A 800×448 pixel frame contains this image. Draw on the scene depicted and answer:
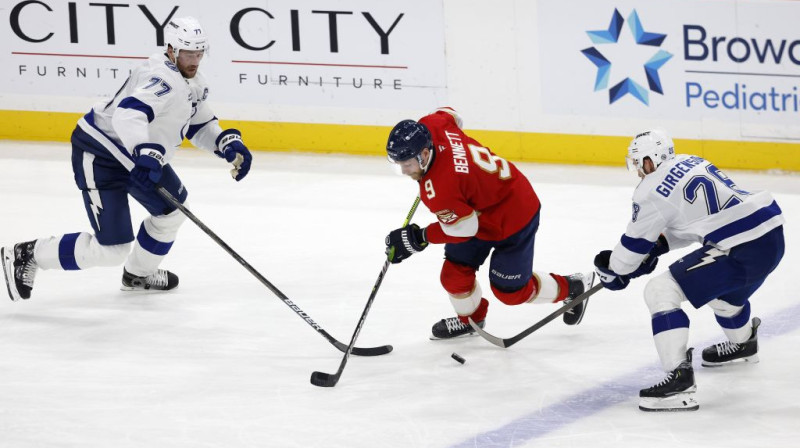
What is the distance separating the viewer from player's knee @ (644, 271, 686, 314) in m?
3.65

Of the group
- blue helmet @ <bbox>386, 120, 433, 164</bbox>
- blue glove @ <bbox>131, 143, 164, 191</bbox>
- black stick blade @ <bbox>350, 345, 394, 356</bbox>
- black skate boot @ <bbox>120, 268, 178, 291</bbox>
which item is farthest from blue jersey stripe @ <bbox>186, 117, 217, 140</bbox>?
blue helmet @ <bbox>386, 120, 433, 164</bbox>

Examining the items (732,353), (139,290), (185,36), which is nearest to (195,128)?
(185,36)

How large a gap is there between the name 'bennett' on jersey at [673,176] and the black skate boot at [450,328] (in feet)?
3.55

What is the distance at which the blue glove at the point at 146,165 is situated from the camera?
173 inches

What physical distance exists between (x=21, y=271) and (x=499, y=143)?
12.1 feet

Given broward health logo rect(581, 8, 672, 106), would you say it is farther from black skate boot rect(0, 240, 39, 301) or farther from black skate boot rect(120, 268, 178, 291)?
black skate boot rect(0, 240, 39, 301)

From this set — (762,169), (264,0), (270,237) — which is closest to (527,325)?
(270,237)

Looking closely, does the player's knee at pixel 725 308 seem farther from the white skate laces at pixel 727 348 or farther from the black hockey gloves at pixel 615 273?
the black hockey gloves at pixel 615 273

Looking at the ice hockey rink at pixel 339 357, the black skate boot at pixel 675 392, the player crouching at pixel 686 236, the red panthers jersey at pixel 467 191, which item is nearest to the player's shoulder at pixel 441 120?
the red panthers jersey at pixel 467 191

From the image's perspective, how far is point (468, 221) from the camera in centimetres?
389

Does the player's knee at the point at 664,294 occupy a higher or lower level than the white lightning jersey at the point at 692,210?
lower

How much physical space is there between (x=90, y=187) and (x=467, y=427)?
6.57 ft

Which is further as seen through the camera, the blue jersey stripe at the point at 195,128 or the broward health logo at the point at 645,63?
the broward health logo at the point at 645,63

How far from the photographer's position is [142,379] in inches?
159
